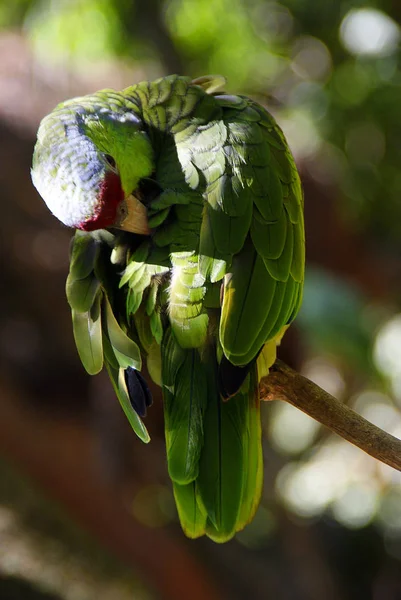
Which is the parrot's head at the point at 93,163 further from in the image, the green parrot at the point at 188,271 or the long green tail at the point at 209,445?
the long green tail at the point at 209,445

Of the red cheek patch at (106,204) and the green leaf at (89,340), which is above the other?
the red cheek patch at (106,204)

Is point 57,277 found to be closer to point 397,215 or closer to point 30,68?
point 30,68

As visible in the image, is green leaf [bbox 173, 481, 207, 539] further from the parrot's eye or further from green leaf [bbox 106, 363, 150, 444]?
the parrot's eye

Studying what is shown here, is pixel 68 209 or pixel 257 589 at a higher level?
pixel 68 209

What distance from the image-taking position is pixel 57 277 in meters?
4.83

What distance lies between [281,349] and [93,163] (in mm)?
3171

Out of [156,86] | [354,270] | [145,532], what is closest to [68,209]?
[156,86]

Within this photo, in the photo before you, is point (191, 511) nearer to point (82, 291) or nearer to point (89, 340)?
point (89, 340)

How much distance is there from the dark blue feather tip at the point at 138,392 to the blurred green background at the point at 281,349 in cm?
242

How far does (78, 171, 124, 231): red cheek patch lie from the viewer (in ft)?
4.67

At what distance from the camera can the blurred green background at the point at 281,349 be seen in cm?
414

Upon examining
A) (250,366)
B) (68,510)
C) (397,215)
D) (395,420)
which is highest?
(250,366)

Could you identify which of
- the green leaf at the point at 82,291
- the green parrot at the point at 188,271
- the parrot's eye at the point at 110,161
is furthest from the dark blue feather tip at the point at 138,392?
the parrot's eye at the point at 110,161

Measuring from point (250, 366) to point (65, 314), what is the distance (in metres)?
3.64
